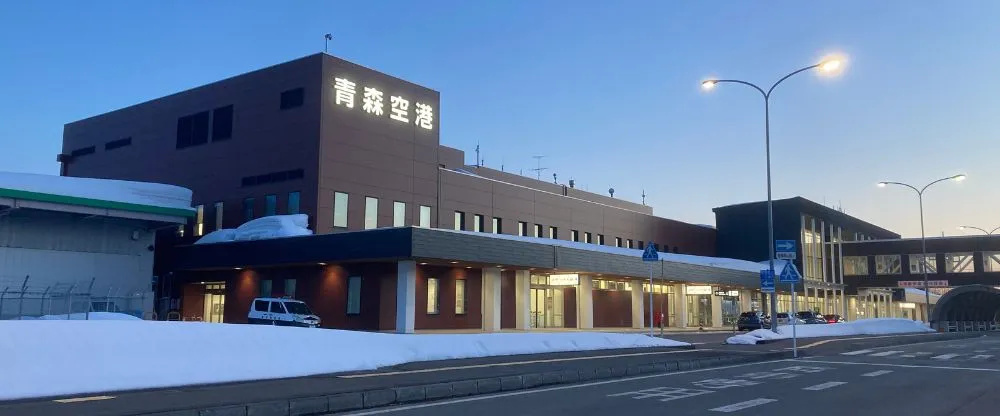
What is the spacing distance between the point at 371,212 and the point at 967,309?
62.2 m

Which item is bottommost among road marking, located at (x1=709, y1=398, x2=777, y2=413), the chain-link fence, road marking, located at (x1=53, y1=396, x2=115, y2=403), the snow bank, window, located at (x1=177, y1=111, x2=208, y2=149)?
road marking, located at (x1=709, y1=398, x2=777, y2=413)

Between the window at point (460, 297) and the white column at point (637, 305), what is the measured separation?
52.1 feet

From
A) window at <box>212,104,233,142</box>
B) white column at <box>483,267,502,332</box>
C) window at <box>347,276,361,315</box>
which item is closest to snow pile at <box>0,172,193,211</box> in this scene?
window at <box>212,104,233,142</box>

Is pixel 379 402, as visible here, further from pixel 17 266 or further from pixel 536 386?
pixel 17 266

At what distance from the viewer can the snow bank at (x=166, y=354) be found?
12.4 meters

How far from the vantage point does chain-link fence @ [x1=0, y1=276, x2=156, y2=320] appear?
34.1 meters

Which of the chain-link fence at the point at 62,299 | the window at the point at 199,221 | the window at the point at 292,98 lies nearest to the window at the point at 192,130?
the window at the point at 199,221

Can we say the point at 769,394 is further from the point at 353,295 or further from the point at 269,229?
the point at 269,229

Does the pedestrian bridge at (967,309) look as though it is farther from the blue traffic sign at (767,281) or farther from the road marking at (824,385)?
the road marking at (824,385)

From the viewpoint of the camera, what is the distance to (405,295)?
35.3m

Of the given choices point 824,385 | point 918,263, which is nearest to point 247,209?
point 824,385

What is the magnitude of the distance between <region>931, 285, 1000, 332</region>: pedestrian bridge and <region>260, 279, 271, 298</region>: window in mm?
51275

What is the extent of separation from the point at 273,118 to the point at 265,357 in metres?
28.5

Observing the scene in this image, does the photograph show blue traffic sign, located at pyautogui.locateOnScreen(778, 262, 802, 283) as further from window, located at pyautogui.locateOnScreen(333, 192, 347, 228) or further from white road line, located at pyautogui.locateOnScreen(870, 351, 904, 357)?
window, located at pyautogui.locateOnScreen(333, 192, 347, 228)
